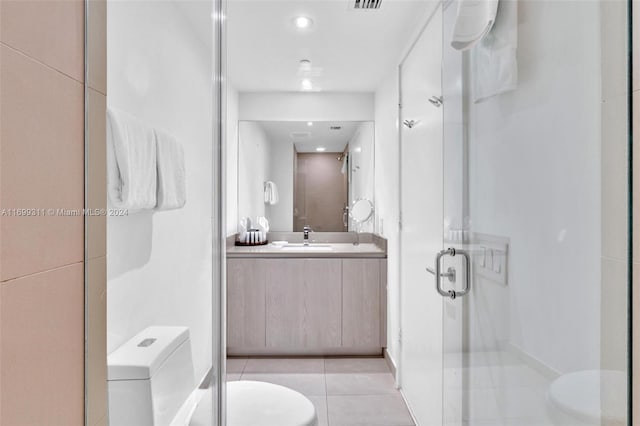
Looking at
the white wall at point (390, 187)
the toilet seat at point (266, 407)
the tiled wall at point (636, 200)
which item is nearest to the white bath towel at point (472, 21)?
the tiled wall at point (636, 200)

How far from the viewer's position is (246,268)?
9.57 feet

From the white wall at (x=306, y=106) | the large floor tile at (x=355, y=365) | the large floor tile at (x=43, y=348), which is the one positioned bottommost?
the large floor tile at (x=355, y=365)

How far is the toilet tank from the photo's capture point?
782 mm

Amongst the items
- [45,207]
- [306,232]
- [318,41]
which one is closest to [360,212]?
[306,232]

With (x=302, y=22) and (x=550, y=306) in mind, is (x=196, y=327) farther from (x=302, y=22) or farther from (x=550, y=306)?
(x=302, y=22)

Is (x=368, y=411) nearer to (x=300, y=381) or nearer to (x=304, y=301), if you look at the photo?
(x=300, y=381)

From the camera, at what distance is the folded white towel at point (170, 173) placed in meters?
0.87

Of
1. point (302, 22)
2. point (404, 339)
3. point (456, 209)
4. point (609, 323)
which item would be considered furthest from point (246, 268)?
point (609, 323)

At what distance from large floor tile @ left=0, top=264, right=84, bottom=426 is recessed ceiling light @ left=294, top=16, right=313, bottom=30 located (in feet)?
5.80

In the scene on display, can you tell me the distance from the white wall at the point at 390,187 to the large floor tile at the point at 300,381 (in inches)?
21.0

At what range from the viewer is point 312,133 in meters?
3.46

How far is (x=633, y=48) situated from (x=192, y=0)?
975mm

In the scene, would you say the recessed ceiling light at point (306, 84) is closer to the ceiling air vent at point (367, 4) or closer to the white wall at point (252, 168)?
the white wall at point (252, 168)

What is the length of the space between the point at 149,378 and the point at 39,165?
49cm
